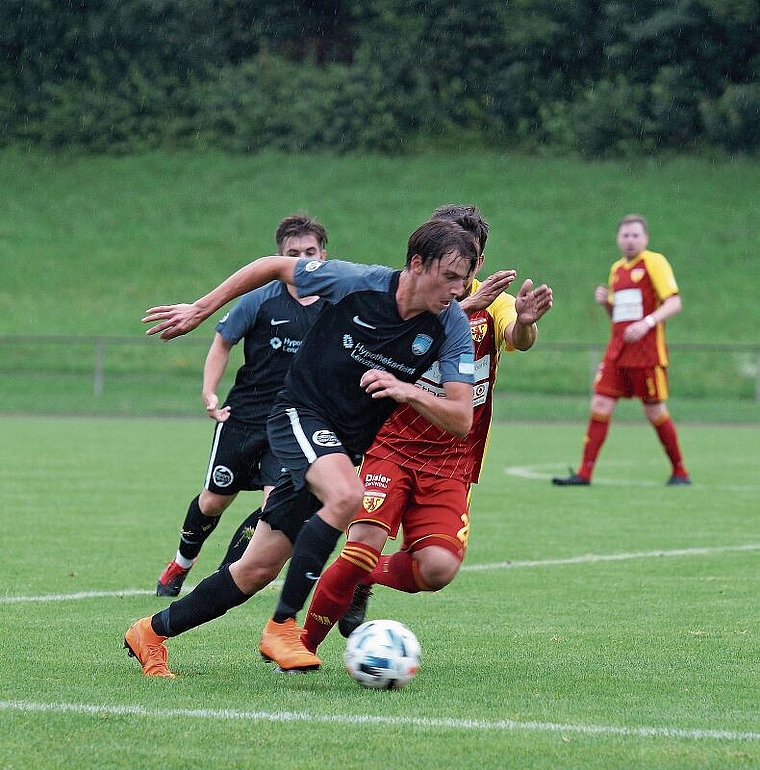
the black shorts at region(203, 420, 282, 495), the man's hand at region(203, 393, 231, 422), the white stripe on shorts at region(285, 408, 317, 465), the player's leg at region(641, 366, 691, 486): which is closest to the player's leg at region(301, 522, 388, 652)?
the white stripe on shorts at region(285, 408, 317, 465)

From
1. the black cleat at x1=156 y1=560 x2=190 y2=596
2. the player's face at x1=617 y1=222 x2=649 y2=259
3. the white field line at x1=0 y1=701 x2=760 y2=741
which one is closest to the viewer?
the white field line at x1=0 y1=701 x2=760 y2=741

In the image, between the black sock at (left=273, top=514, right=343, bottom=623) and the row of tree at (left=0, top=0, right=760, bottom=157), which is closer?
the black sock at (left=273, top=514, right=343, bottom=623)

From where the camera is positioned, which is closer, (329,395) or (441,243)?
(441,243)

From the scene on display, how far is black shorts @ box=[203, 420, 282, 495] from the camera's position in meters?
7.23

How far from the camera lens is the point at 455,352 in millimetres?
5309

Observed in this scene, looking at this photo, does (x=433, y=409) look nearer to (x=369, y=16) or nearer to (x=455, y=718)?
(x=455, y=718)

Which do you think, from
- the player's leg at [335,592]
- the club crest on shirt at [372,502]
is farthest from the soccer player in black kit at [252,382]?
the player's leg at [335,592]

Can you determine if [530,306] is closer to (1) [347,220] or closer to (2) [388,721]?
(2) [388,721]

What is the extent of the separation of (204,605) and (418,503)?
1.05 meters

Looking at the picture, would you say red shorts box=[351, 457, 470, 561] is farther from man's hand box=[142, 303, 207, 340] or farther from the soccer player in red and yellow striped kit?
the soccer player in red and yellow striped kit

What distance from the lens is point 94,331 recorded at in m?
35.2

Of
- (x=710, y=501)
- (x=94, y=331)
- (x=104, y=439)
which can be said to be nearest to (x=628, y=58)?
(x=94, y=331)

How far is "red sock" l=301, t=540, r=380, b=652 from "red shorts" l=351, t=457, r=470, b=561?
38 cm

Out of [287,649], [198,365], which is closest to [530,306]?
[287,649]
